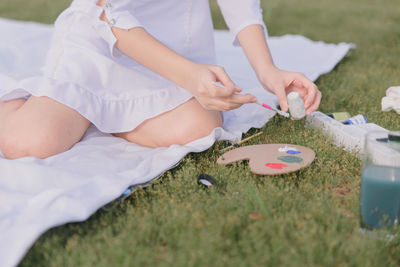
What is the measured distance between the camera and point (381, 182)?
Result: 42.9 inches

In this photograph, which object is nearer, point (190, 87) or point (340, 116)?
point (190, 87)

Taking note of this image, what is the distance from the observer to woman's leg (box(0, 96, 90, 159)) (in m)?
1.50

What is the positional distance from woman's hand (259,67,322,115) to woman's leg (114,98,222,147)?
0.84 ft

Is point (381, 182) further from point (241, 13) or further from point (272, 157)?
point (241, 13)

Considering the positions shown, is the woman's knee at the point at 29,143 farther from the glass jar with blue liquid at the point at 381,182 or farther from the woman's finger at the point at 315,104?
the glass jar with blue liquid at the point at 381,182

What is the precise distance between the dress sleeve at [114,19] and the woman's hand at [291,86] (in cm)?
47

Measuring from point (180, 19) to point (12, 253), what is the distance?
3.61 ft

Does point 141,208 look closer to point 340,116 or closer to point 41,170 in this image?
point 41,170

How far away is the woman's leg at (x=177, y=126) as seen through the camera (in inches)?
64.2

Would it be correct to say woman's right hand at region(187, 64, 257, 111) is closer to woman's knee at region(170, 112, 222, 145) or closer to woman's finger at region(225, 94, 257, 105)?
woman's finger at region(225, 94, 257, 105)

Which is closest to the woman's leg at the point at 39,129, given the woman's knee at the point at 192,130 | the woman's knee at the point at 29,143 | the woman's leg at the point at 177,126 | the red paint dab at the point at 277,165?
the woman's knee at the point at 29,143

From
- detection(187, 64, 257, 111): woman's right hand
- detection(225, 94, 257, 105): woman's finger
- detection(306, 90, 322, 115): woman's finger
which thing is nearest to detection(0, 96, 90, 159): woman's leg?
detection(187, 64, 257, 111): woman's right hand

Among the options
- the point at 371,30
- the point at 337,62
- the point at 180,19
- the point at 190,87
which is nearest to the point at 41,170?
the point at 190,87

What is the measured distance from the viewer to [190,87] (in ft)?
4.59
